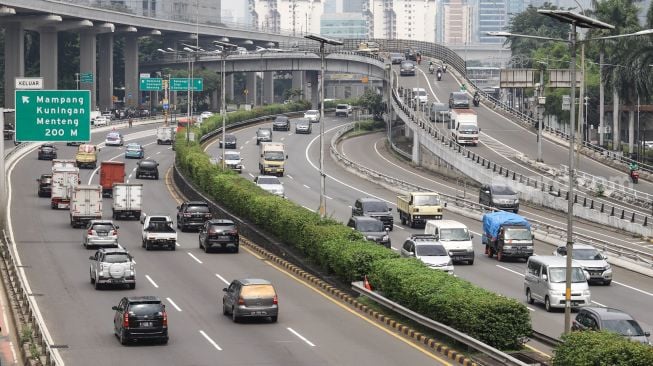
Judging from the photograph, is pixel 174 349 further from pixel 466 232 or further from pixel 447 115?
pixel 447 115

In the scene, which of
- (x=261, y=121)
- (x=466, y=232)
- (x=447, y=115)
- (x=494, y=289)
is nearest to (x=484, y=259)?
(x=466, y=232)

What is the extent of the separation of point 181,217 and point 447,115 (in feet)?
186

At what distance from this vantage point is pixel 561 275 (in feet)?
144

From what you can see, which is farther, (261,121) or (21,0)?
(261,121)

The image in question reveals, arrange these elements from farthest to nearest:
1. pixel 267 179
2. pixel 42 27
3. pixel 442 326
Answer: pixel 42 27 < pixel 267 179 < pixel 442 326

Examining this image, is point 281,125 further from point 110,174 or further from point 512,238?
point 512,238

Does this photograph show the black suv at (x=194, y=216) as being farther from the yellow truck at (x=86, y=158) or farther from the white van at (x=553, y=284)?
the yellow truck at (x=86, y=158)

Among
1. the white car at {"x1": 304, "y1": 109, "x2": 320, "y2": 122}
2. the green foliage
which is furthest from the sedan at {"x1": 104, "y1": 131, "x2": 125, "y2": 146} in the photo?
the green foliage

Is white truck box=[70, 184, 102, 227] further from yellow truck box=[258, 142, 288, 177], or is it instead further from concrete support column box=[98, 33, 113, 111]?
concrete support column box=[98, 33, 113, 111]

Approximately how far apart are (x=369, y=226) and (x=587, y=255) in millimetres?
11526

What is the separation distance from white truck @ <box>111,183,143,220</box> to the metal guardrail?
96.7ft

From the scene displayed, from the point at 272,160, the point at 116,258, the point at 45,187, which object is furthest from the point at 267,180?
the point at 116,258

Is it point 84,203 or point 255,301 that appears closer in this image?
point 255,301

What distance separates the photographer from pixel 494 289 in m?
48.2
